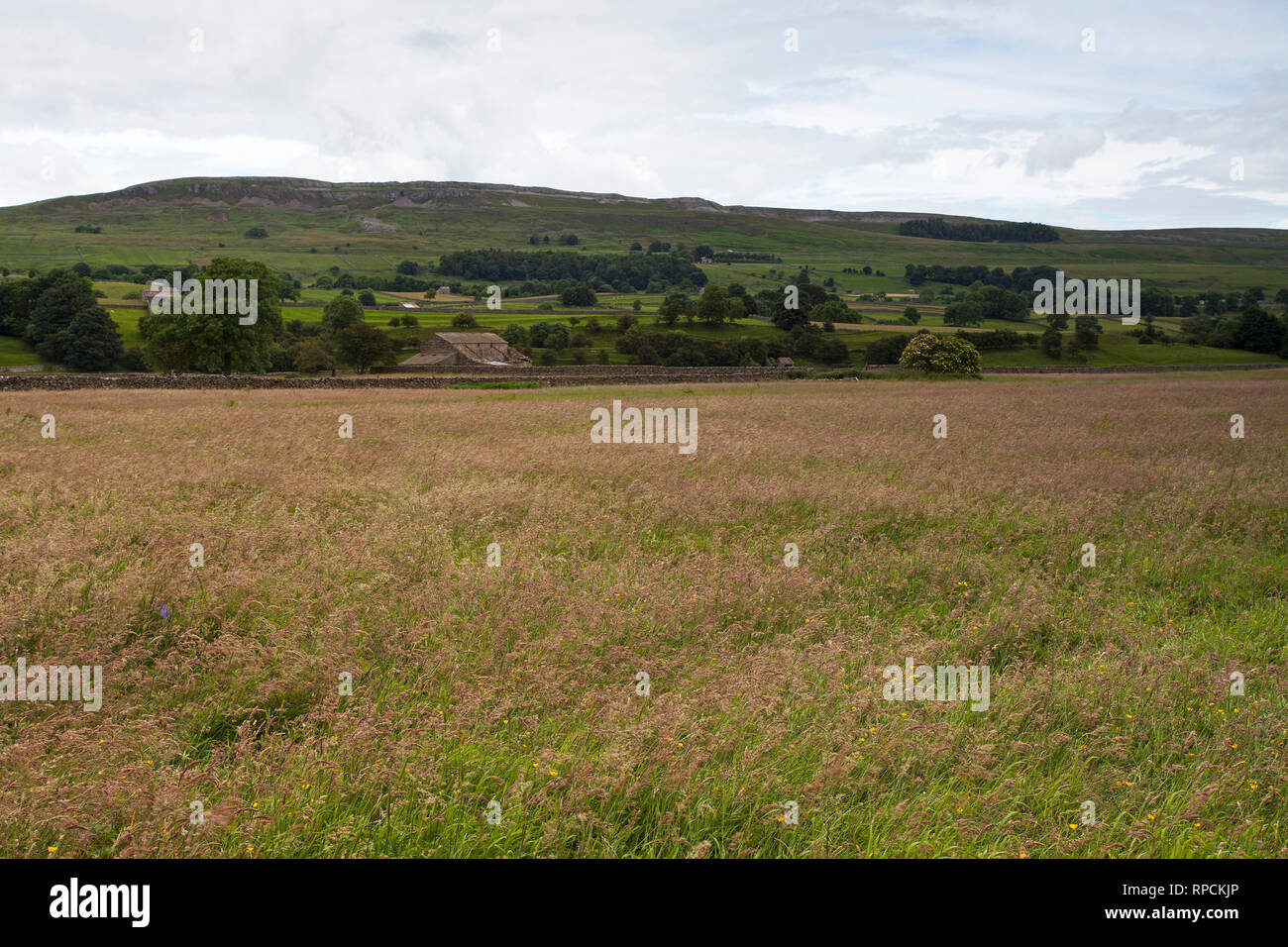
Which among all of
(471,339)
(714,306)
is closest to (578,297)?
(714,306)

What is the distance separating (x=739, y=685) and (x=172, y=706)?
364 centimetres

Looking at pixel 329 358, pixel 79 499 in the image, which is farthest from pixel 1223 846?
pixel 329 358

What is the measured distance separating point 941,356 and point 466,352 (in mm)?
49921

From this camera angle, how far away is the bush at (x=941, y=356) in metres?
68.1

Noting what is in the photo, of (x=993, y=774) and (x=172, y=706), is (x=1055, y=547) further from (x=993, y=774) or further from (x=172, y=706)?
(x=172, y=706)

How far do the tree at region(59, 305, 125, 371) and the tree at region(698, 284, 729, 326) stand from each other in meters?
74.8

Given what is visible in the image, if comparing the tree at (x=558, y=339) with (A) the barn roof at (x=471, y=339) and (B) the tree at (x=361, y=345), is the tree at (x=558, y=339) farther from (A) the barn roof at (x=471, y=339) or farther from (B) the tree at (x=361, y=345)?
(B) the tree at (x=361, y=345)

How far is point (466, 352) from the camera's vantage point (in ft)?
291

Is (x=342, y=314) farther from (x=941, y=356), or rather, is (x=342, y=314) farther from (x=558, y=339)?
(x=941, y=356)

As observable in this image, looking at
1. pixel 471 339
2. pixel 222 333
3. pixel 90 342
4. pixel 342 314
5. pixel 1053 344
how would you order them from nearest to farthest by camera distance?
pixel 222 333 → pixel 90 342 → pixel 471 339 → pixel 1053 344 → pixel 342 314

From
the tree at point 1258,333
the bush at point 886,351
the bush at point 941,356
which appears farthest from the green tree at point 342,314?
the tree at point 1258,333

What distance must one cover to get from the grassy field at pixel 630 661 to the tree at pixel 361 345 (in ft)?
238

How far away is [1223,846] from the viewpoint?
4.04 meters

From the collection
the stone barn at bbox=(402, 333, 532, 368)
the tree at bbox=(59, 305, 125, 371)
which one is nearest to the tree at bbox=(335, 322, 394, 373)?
the stone barn at bbox=(402, 333, 532, 368)
